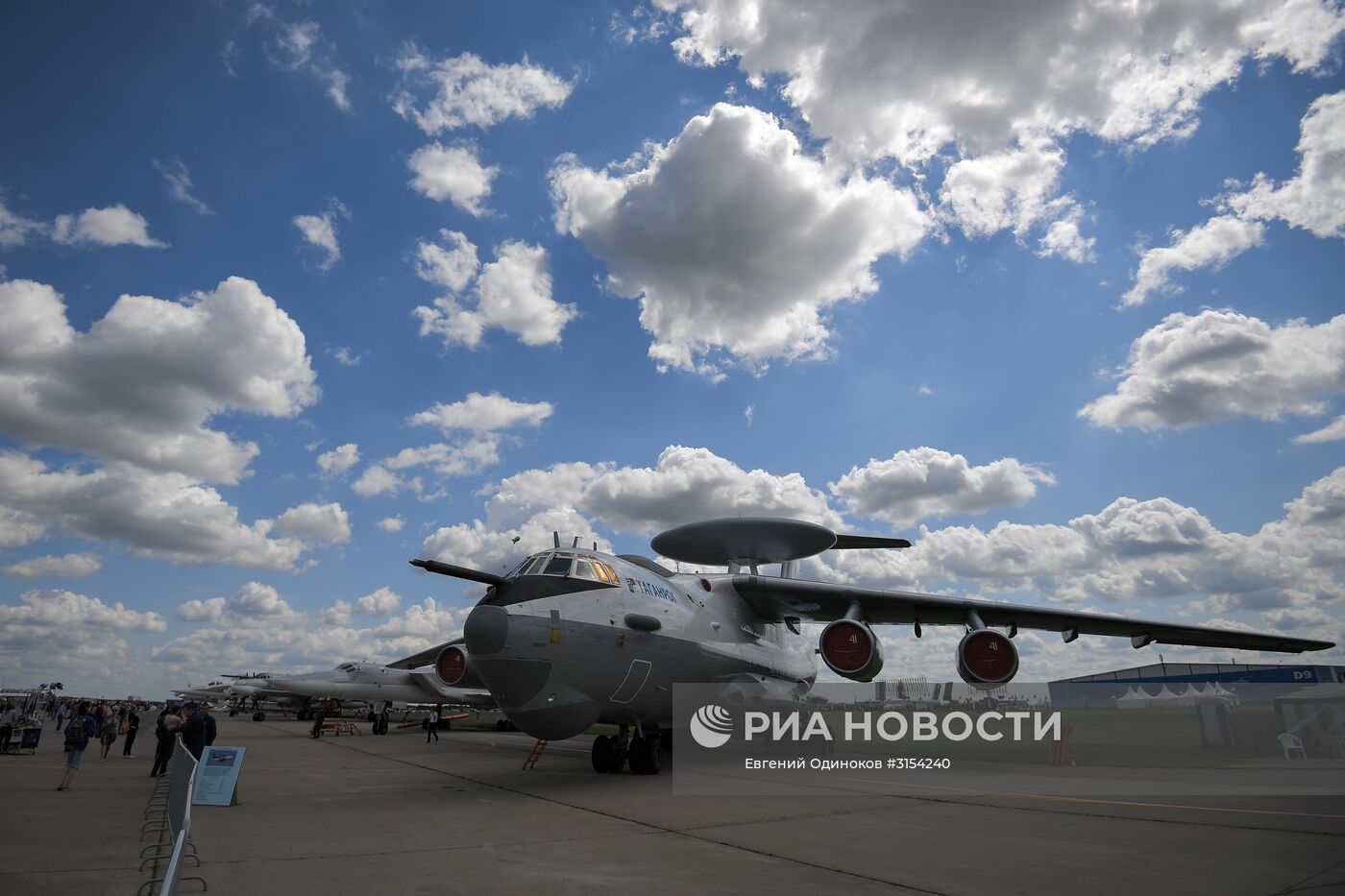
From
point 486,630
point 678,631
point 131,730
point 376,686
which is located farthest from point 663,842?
point 376,686

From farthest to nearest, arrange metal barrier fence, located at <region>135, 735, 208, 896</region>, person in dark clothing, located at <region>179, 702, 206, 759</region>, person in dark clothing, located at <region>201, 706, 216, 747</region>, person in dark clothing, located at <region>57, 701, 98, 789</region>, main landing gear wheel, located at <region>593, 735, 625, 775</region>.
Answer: main landing gear wheel, located at <region>593, 735, 625, 775</region> → person in dark clothing, located at <region>57, 701, 98, 789</region> → person in dark clothing, located at <region>201, 706, 216, 747</region> → person in dark clothing, located at <region>179, 702, 206, 759</region> → metal barrier fence, located at <region>135, 735, 208, 896</region>

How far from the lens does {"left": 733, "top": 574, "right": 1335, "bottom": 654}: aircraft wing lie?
14.2m

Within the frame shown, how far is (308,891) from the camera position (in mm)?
5188

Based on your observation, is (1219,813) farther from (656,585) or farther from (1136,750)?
(1136,750)

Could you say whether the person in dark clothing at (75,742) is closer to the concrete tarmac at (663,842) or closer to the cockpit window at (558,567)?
the concrete tarmac at (663,842)

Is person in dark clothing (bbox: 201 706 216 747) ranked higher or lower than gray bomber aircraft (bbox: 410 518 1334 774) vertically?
lower

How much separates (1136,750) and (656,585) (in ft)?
53.8

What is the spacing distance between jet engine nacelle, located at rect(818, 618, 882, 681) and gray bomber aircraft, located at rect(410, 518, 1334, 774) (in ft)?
0.07

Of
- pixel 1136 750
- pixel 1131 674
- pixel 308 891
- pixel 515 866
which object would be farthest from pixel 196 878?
pixel 1131 674

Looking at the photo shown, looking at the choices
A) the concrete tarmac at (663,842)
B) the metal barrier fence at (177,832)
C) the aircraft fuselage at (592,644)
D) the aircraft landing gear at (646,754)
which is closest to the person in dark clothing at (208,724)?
the concrete tarmac at (663,842)

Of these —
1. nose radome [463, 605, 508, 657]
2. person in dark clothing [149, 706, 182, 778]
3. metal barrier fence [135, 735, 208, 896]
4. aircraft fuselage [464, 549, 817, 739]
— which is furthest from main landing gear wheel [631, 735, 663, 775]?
Result: person in dark clothing [149, 706, 182, 778]

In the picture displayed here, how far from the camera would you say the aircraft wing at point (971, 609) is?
14.2 meters

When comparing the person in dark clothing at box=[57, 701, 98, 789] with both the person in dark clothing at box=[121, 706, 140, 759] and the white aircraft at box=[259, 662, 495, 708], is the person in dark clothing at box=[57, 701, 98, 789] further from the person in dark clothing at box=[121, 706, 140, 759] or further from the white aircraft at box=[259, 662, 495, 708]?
the white aircraft at box=[259, 662, 495, 708]

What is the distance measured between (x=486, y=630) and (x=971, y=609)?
31.5 ft
